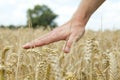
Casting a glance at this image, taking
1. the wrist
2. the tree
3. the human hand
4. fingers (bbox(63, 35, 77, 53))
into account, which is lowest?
fingers (bbox(63, 35, 77, 53))

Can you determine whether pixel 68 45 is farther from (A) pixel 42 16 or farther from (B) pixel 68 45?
(A) pixel 42 16

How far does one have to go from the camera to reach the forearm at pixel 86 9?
7.36ft

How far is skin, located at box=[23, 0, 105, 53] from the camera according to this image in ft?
7.36

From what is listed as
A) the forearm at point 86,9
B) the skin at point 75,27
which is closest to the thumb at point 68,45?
the skin at point 75,27

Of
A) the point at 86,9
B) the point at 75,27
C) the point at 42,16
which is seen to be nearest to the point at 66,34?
the point at 75,27

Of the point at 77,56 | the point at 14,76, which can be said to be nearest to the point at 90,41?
the point at 14,76

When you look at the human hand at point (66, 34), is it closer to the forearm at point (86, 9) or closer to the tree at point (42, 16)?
the forearm at point (86, 9)

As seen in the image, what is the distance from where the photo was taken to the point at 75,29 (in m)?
2.34

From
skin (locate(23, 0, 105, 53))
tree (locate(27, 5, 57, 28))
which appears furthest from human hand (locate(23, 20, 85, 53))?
tree (locate(27, 5, 57, 28))

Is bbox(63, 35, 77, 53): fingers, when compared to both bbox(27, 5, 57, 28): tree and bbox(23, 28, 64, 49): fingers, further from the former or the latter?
bbox(27, 5, 57, 28): tree

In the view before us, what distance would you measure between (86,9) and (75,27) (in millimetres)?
120

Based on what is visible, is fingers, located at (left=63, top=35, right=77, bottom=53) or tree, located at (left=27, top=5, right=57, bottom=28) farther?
tree, located at (left=27, top=5, right=57, bottom=28)

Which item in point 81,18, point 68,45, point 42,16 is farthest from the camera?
point 42,16

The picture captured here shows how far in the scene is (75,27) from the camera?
2324 mm
